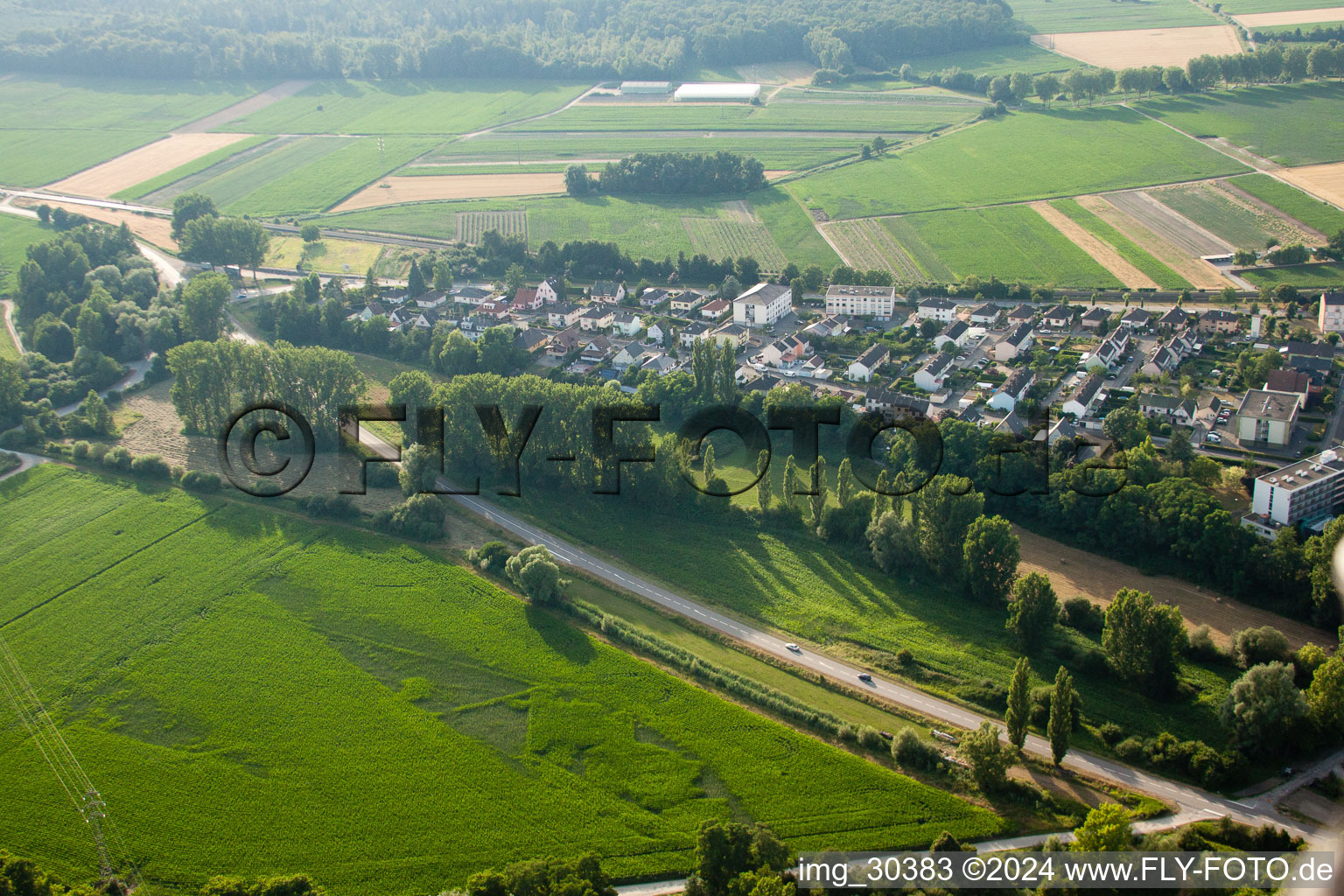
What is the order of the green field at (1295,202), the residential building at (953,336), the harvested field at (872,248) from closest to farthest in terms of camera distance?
the residential building at (953,336)
the green field at (1295,202)
the harvested field at (872,248)

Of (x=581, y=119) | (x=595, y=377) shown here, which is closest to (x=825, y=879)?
(x=595, y=377)

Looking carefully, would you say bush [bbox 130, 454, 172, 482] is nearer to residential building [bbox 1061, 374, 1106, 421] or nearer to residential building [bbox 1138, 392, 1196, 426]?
residential building [bbox 1061, 374, 1106, 421]

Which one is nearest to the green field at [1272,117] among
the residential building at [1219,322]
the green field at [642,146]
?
the green field at [642,146]

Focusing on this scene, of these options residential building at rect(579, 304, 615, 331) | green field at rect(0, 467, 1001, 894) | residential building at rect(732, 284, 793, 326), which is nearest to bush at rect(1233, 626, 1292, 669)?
green field at rect(0, 467, 1001, 894)

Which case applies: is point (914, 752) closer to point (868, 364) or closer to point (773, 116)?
point (868, 364)

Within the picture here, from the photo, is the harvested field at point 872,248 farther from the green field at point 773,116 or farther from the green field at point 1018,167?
the green field at point 773,116

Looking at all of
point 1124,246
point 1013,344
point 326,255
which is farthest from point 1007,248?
point 326,255
